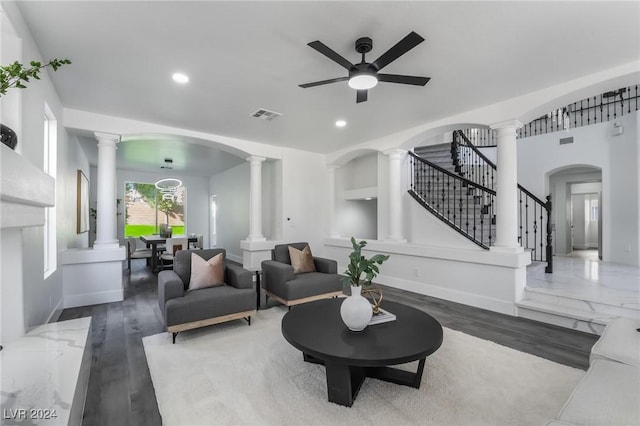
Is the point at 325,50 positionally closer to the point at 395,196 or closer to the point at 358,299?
the point at 358,299

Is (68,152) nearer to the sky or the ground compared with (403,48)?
nearer to the ground

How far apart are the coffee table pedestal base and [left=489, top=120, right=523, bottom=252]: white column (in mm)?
2600

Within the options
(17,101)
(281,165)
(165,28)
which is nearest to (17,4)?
(17,101)

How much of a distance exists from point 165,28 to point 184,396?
2.85 m

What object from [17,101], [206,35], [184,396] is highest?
[206,35]

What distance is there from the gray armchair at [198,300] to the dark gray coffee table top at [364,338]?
90 cm

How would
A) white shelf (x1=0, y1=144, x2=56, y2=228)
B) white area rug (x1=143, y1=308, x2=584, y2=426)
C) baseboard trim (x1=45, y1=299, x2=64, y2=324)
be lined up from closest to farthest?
white shelf (x1=0, y1=144, x2=56, y2=228) < white area rug (x1=143, y1=308, x2=584, y2=426) < baseboard trim (x1=45, y1=299, x2=64, y2=324)

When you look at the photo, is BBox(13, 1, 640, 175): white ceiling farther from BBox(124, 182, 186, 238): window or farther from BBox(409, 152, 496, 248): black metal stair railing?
BBox(124, 182, 186, 238): window

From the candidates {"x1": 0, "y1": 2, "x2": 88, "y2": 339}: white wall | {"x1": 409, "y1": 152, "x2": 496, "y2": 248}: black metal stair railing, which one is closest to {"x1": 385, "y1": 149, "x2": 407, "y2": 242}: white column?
{"x1": 409, "y1": 152, "x2": 496, "y2": 248}: black metal stair railing

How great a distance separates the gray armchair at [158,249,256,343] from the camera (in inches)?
117

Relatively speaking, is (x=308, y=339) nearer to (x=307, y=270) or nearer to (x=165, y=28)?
(x=307, y=270)

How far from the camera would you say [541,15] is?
2.26 metres

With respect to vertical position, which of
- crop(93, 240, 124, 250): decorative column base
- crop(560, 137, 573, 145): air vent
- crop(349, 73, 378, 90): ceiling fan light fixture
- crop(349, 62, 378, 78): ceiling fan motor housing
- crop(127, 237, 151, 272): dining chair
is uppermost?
crop(560, 137, 573, 145): air vent

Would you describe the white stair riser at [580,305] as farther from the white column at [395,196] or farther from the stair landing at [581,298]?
the white column at [395,196]
